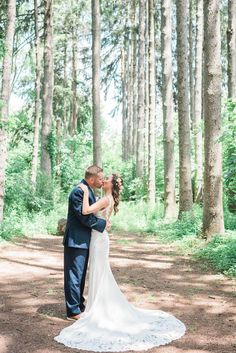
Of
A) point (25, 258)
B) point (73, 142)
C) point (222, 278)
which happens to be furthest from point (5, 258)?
point (73, 142)

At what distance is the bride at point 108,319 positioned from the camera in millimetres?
5043

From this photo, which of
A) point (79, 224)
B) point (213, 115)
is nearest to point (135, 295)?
point (79, 224)

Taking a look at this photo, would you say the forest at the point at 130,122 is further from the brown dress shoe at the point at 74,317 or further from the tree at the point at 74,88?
the brown dress shoe at the point at 74,317

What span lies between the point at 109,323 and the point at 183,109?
10.0m

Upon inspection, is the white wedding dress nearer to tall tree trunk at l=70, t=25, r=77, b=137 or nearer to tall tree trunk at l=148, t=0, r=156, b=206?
tall tree trunk at l=148, t=0, r=156, b=206

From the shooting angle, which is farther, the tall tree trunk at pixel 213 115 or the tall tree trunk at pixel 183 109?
the tall tree trunk at pixel 183 109

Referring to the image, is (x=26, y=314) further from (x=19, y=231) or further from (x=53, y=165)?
(x=53, y=165)

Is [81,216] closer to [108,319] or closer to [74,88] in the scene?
[108,319]

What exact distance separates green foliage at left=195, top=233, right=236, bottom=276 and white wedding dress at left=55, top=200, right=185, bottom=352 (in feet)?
9.70

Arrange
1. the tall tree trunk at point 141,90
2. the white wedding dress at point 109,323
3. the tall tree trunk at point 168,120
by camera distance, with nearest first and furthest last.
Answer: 1. the white wedding dress at point 109,323
2. the tall tree trunk at point 168,120
3. the tall tree trunk at point 141,90

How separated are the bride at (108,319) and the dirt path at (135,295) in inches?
8.0

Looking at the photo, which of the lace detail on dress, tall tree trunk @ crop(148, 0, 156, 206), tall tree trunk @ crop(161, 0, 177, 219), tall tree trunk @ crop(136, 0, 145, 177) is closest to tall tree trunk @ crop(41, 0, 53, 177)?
tall tree trunk @ crop(148, 0, 156, 206)

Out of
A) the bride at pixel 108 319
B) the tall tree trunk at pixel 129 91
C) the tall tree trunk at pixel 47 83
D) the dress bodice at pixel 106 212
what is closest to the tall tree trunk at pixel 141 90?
the tall tree trunk at pixel 47 83

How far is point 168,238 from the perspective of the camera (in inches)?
508
